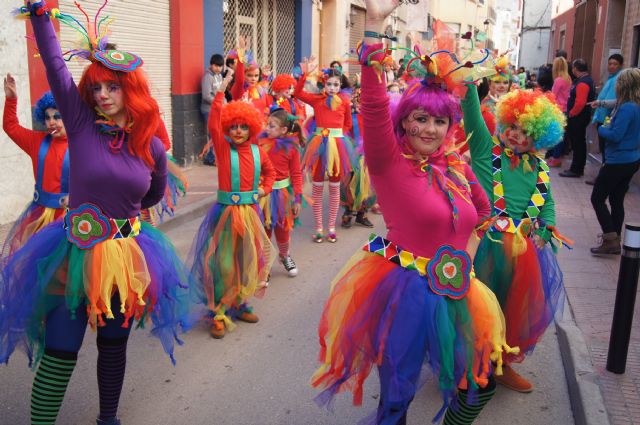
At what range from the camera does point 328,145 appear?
805 centimetres

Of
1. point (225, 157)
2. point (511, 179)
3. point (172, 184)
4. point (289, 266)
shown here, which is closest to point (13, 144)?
point (172, 184)

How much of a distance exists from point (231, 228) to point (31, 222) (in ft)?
4.72

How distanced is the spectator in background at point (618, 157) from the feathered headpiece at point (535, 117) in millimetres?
3885

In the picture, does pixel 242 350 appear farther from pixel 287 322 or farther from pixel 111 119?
pixel 111 119

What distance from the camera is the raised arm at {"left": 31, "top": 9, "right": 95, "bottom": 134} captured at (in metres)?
2.80

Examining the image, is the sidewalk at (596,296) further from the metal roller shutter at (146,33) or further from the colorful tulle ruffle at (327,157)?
the metal roller shutter at (146,33)

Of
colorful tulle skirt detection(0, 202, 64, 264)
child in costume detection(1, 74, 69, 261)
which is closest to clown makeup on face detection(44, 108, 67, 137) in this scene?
child in costume detection(1, 74, 69, 261)

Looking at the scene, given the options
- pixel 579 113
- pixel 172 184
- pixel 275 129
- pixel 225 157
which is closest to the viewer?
pixel 225 157

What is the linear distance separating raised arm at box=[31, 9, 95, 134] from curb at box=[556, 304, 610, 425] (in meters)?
3.14

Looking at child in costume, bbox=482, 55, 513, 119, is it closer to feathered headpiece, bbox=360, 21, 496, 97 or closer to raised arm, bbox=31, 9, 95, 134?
feathered headpiece, bbox=360, 21, 496, 97

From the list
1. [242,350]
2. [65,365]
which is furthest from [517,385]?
[65,365]

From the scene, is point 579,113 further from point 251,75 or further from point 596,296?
point 596,296

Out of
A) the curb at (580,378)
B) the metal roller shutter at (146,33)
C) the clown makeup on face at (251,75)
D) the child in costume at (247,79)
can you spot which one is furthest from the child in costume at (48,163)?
the metal roller shutter at (146,33)

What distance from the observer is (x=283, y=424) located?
3635mm
